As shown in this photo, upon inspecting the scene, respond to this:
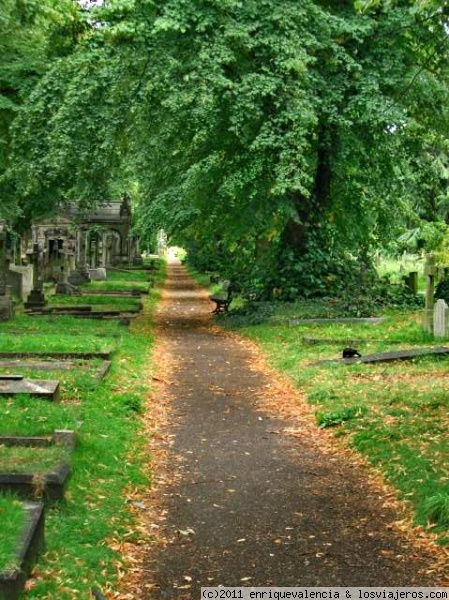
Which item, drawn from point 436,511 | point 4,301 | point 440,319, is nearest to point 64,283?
point 4,301

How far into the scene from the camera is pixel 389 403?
9383 millimetres

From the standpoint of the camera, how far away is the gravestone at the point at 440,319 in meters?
14.2

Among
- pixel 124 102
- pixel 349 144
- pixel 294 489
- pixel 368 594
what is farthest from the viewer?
pixel 349 144

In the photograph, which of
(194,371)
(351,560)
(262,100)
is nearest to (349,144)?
(262,100)

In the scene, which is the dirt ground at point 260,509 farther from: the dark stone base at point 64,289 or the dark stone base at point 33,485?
the dark stone base at point 64,289

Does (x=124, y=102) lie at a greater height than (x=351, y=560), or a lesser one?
greater

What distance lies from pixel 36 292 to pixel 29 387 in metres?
13.7

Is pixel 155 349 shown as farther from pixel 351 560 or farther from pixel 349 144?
pixel 351 560

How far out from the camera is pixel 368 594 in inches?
186

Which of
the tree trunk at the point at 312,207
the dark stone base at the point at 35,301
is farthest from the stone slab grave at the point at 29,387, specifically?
the dark stone base at the point at 35,301

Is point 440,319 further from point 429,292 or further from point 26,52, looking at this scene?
point 26,52

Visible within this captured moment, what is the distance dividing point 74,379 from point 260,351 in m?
5.46

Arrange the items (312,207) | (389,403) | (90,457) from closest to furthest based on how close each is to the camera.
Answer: (90,457), (389,403), (312,207)

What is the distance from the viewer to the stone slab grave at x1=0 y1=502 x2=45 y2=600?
4160 millimetres
